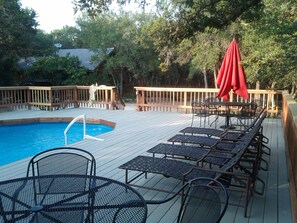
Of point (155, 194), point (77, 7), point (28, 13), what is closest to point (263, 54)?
point (77, 7)

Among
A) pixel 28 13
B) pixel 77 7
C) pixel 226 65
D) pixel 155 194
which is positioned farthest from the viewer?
pixel 28 13

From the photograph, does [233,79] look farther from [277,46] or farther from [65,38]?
[65,38]

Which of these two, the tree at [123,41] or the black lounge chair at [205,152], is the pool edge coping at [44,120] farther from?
the tree at [123,41]

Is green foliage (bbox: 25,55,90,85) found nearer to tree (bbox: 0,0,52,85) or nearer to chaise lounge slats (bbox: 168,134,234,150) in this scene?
tree (bbox: 0,0,52,85)

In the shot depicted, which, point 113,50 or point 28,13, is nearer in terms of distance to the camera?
point 28,13

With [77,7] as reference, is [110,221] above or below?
below

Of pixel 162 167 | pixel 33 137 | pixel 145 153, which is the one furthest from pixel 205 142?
pixel 33 137

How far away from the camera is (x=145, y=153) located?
5.68 meters

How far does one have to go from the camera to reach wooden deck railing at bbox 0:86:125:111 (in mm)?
12094

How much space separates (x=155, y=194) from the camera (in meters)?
3.76

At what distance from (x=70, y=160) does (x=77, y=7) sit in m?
3.40

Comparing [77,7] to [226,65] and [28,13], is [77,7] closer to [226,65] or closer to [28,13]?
[226,65]

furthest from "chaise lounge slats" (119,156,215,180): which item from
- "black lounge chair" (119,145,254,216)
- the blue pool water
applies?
the blue pool water

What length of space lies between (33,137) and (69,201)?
8.00 m
